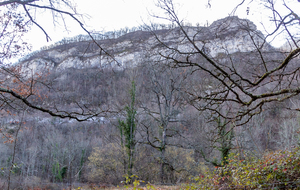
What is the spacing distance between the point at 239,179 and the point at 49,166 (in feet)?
107

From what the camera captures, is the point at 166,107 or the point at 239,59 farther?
the point at 166,107

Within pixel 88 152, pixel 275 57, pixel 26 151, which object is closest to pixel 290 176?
pixel 275 57

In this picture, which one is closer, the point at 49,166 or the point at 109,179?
the point at 109,179

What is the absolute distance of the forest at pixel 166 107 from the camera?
381cm

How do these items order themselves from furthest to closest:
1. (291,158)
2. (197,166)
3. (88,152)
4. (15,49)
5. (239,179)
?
1. (88,152)
2. (197,166)
3. (15,49)
4. (239,179)
5. (291,158)

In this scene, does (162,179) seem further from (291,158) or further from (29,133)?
(29,133)

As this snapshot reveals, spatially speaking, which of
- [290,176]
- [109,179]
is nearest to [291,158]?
[290,176]

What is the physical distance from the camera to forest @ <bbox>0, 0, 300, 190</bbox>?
12.5 feet

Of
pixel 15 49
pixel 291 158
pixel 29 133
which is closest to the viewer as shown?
pixel 291 158

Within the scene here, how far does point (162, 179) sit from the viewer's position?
14211 mm

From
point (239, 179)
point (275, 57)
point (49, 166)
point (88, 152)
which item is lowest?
point (49, 166)

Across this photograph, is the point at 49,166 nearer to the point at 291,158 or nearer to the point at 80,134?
the point at 80,134

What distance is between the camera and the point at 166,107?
16391 millimetres

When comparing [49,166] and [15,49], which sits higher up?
[15,49]
